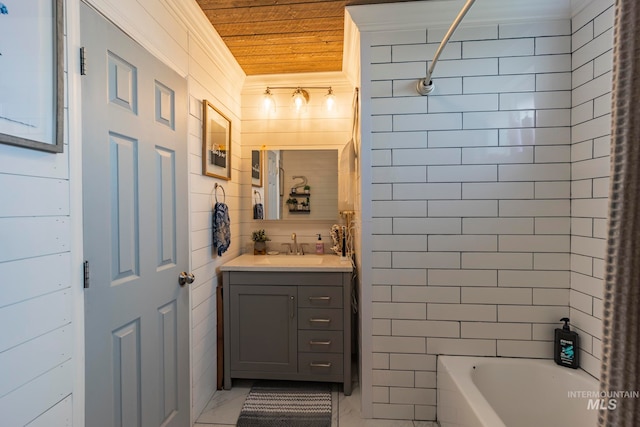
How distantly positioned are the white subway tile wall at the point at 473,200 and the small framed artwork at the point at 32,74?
4.51 feet

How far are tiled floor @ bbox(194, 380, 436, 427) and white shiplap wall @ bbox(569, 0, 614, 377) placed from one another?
1.02 m

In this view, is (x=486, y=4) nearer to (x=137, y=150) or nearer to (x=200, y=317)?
(x=137, y=150)

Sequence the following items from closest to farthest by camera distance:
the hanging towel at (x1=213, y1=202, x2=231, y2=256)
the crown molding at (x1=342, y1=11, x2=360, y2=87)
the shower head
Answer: the shower head < the crown molding at (x1=342, y1=11, x2=360, y2=87) < the hanging towel at (x1=213, y1=202, x2=231, y2=256)

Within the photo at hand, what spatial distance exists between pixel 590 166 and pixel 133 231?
218 cm

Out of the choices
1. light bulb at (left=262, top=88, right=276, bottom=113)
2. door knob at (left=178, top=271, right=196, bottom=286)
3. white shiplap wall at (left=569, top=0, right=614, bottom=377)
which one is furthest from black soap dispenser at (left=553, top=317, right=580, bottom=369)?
light bulb at (left=262, top=88, right=276, bottom=113)

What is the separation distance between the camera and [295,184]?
2.59 metres

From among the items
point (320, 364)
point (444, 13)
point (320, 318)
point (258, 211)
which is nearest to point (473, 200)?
point (444, 13)

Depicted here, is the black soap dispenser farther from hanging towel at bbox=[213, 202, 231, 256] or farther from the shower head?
hanging towel at bbox=[213, 202, 231, 256]

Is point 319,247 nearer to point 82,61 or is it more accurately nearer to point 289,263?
point 289,263

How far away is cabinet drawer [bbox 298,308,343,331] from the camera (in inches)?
77.4

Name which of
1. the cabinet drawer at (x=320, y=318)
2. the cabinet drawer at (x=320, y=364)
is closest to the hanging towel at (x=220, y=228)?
the cabinet drawer at (x=320, y=318)

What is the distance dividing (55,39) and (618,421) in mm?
1448

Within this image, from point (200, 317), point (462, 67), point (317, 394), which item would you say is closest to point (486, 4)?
point (462, 67)

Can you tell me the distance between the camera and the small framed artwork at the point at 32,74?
0.74 metres
